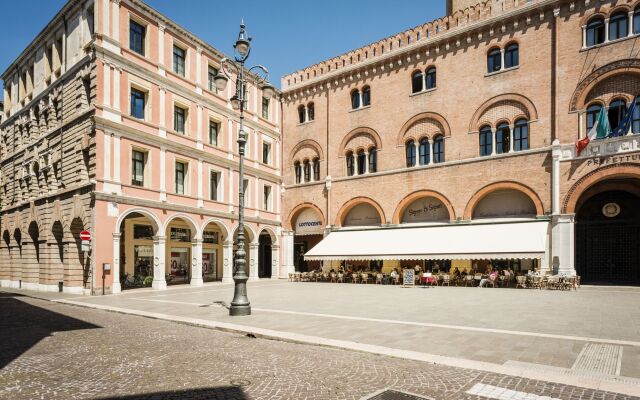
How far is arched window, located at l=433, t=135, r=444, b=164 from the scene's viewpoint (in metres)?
24.1

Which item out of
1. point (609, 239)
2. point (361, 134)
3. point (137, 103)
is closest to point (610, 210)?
point (609, 239)

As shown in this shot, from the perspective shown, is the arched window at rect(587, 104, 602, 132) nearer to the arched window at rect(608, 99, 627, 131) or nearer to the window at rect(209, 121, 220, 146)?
the arched window at rect(608, 99, 627, 131)

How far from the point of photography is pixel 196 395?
518cm

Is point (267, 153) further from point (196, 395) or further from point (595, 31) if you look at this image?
point (196, 395)

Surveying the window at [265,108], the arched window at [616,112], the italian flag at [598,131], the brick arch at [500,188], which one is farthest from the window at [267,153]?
the arched window at [616,112]

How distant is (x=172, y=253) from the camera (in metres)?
26.1

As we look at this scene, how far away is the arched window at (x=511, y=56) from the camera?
2211 cm

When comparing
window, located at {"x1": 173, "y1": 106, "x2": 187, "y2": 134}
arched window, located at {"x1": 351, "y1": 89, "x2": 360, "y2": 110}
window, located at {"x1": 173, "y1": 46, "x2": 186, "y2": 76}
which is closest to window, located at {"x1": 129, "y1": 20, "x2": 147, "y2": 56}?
window, located at {"x1": 173, "y1": 46, "x2": 186, "y2": 76}

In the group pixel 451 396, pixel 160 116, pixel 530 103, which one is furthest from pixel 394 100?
pixel 451 396

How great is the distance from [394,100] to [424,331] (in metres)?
19.4

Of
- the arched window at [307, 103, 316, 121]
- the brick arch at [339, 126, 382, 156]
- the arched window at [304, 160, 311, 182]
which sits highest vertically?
the arched window at [307, 103, 316, 121]

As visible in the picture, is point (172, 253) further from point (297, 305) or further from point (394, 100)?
point (394, 100)

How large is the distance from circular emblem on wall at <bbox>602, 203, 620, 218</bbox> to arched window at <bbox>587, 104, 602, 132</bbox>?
4.85 m

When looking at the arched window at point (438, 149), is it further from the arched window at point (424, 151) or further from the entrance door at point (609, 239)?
the entrance door at point (609, 239)
